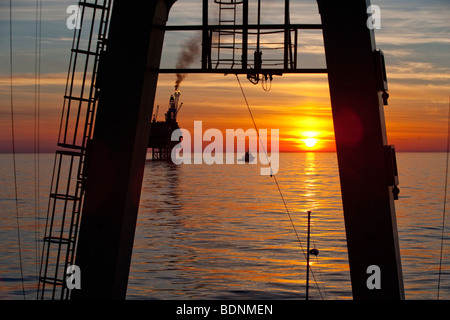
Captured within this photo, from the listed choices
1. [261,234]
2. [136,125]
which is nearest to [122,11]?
[136,125]

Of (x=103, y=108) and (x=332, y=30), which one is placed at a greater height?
(x=332, y=30)

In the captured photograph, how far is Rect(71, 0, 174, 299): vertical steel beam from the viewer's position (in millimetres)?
10312

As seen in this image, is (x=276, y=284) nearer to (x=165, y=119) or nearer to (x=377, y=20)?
(x=377, y=20)

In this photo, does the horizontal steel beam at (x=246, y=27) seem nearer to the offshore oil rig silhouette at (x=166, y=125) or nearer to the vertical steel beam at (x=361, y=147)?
the vertical steel beam at (x=361, y=147)

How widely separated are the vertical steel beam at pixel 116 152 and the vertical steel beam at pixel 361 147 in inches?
117

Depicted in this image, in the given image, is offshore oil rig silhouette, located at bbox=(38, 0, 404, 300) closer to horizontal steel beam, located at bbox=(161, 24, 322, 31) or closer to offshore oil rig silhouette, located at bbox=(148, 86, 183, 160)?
horizontal steel beam, located at bbox=(161, 24, 322, 31)

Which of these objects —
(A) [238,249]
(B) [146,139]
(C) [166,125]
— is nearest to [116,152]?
(B) [146,139]

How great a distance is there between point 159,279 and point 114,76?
2856cm

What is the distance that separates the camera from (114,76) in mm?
10570

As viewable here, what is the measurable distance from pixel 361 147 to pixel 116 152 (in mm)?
3877

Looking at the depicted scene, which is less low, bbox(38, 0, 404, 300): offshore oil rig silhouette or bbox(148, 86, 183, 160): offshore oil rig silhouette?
bbox(148, 86, 183, 160): offshore oil rig silhouette

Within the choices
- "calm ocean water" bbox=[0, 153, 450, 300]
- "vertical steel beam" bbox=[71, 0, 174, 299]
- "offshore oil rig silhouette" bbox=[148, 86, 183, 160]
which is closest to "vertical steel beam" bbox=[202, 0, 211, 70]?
"vertical steel beam" bbox=[71, 0, 174, 299]

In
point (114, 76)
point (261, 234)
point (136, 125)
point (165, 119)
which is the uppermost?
point (165, 119)

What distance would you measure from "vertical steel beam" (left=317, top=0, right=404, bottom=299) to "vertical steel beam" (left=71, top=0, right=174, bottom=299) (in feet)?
9.79
